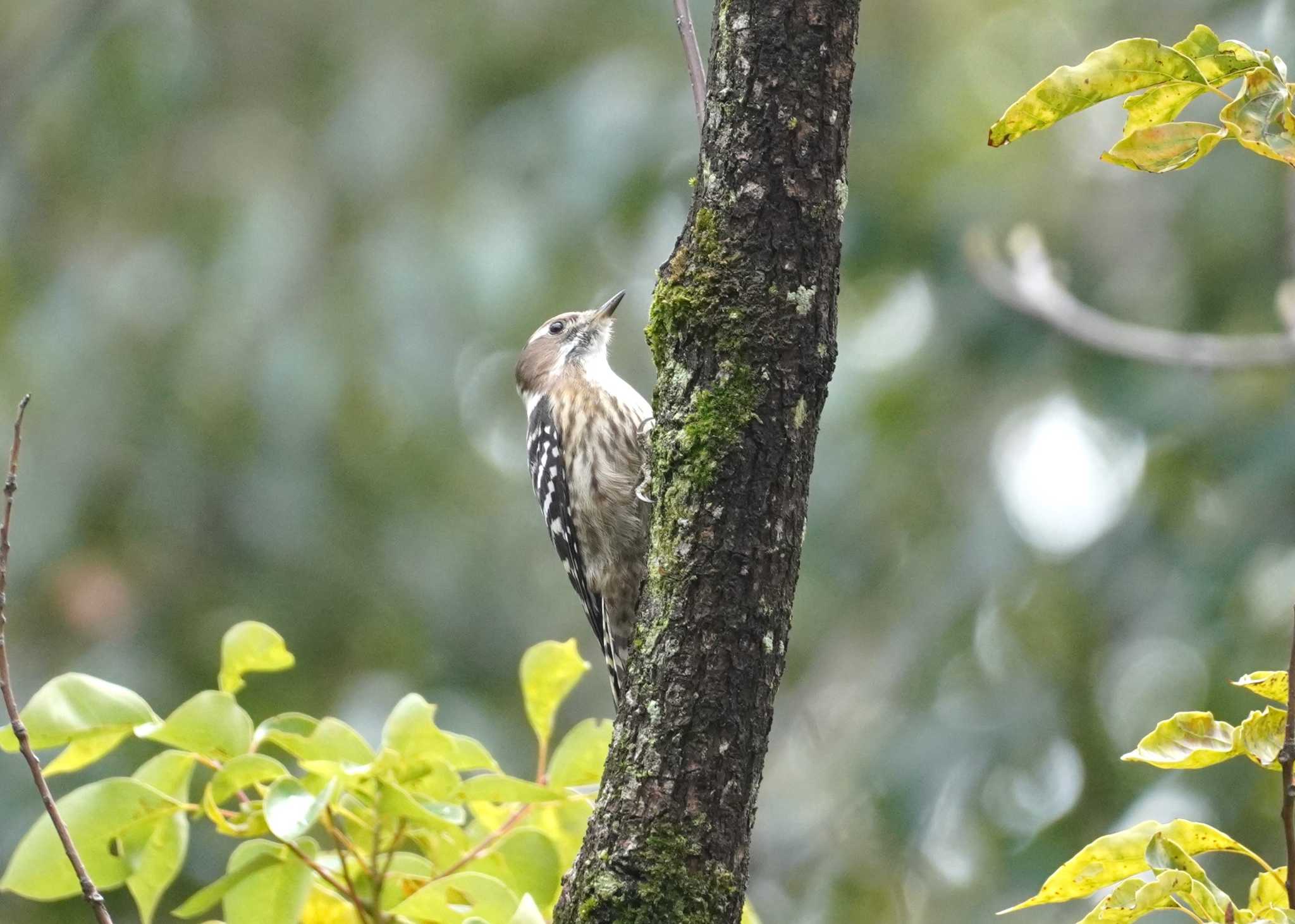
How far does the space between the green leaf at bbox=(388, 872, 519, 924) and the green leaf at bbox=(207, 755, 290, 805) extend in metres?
0.27

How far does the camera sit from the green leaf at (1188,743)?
1641mm

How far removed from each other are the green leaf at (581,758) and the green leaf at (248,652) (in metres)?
0.44

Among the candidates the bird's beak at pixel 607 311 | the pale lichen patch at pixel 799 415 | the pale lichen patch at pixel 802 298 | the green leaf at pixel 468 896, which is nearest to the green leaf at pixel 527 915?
the green leaf at pixel 468 896

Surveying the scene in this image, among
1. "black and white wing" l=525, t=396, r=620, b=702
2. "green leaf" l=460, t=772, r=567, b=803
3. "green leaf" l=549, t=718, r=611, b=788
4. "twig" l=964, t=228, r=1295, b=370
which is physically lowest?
"green leaf" l=460, t=772, r=567, b=803

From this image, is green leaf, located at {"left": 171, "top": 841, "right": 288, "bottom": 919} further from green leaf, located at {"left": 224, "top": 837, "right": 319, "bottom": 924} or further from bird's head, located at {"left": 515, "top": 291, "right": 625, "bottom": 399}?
bird's head, located at {"left": 515, "top": 291, "right": 625, "bottom": 399}

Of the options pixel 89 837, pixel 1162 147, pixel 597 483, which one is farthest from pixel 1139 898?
pixel 597 483

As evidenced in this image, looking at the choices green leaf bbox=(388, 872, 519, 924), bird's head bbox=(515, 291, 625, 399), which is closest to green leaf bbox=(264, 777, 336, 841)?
green leaf bbox=(388, 872, 519, 924)

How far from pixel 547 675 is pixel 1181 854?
1113mm

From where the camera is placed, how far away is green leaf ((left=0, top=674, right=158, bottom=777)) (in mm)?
2072

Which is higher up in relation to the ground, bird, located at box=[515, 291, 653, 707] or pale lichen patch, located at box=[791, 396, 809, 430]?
bird, located at box=[515, 291, 653, 707]

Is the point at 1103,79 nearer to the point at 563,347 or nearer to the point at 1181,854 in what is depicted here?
the point at 1181,854

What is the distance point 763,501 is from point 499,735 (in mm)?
4935

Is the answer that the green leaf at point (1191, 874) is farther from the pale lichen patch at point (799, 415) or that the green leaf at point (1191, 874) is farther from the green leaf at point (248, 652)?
the green leaf at point (248, 652)

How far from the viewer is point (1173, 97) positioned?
165 cm
